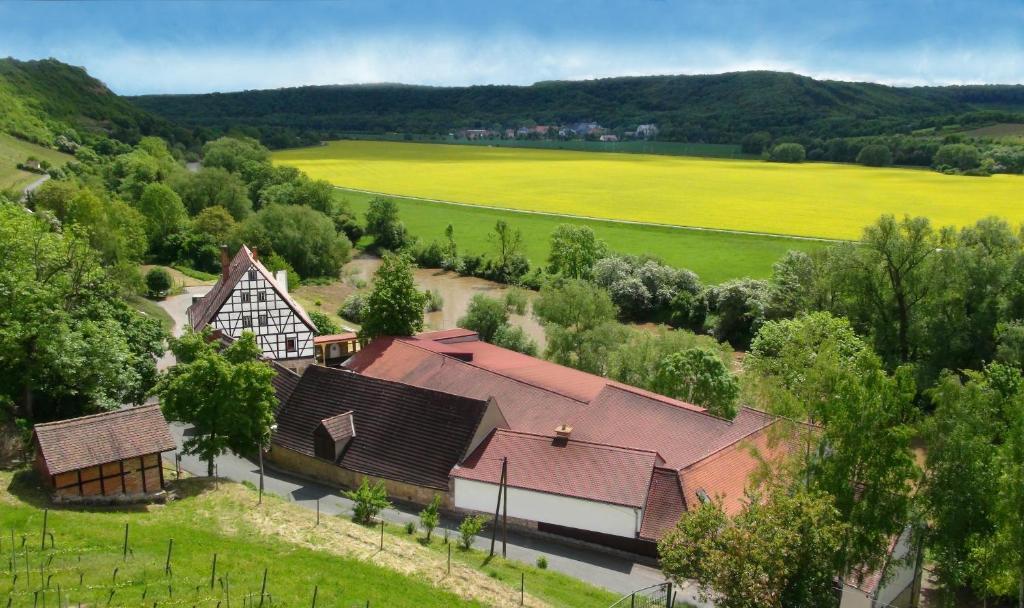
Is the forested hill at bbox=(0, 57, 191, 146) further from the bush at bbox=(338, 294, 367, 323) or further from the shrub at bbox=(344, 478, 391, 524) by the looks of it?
the shrub at bbox=(344, 478, 391, 524)

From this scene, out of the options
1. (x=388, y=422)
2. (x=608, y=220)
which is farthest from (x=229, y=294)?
(x=608, y=220)

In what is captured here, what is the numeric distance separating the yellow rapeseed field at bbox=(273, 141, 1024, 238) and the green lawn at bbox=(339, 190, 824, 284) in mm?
4158

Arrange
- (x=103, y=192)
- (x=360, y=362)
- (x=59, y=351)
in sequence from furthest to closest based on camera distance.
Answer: (x=103, y=192) → (x=360, y=362) → (x=59, y=351)

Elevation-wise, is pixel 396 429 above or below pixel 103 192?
below

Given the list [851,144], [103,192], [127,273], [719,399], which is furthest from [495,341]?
[851,144]

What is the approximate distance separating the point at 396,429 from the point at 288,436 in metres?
5.38

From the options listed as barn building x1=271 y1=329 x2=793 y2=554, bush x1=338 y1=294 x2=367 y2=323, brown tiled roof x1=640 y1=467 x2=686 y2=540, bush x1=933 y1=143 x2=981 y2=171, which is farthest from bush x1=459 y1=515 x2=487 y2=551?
bush x1=933 y1=143 x2=981 y2=171

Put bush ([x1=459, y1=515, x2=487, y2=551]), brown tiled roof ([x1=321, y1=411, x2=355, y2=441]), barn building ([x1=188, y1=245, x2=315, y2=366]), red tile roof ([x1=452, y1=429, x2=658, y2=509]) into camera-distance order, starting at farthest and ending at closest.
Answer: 1. barn building ([x1=188, y1=245, x2=315, y2=366])
2. brown tiled roof ([x1=321, y1=411, x2=355, y2=441])
3. red tile roof ([x1=452, y1=429, x2=658, y2=509])
4. bush ([x1=459, y1=515, x2=487, y2=551])

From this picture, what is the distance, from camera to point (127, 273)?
5944 cm

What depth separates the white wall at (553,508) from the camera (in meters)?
30.5

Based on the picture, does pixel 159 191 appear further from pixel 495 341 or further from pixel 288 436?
pixel 288 436

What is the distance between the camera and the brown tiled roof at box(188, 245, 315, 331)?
4900 centimetres

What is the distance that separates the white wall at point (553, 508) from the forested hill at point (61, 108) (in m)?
111

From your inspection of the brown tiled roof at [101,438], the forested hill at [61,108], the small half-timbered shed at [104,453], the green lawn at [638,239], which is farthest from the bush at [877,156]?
the small half-timbered shed at [104,453]
